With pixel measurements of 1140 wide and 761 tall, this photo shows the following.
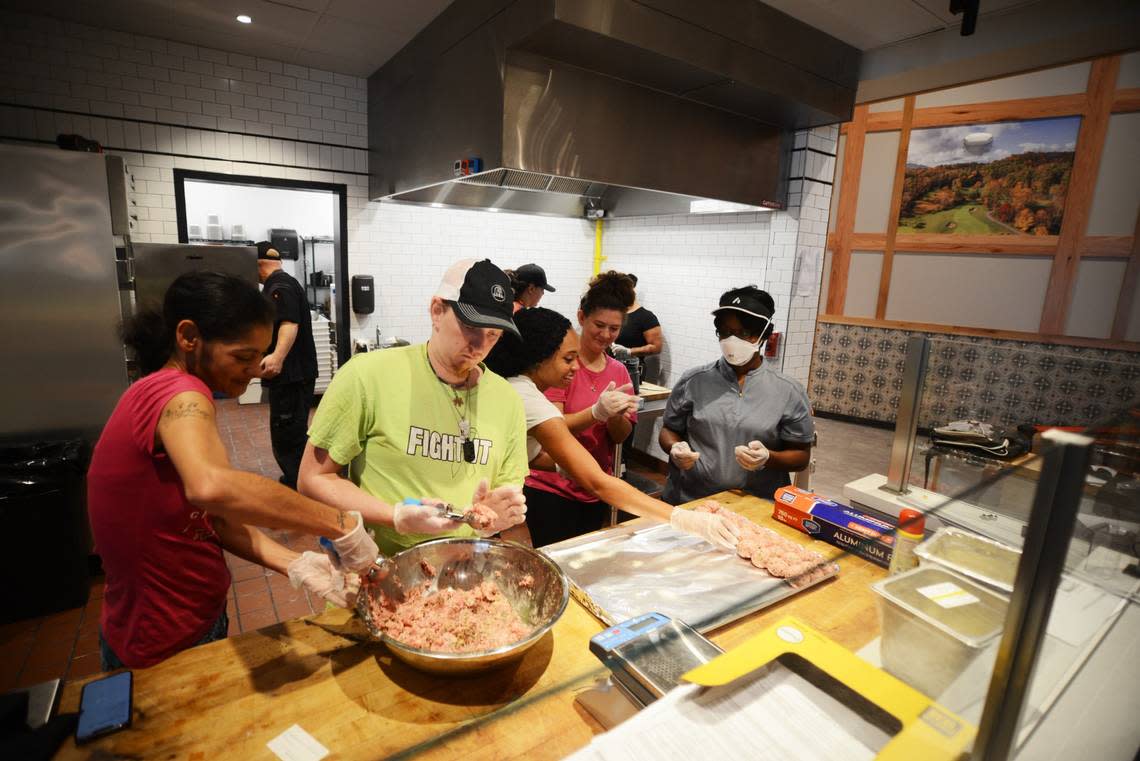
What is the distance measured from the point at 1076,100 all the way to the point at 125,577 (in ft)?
30.0

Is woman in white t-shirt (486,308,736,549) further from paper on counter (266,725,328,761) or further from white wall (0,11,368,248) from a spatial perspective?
white wall (0,11,368,248)

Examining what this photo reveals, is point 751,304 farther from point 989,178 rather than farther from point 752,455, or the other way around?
point 989,178

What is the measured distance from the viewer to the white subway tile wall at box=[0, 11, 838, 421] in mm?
4352

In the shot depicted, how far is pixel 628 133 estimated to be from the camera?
12.2ft

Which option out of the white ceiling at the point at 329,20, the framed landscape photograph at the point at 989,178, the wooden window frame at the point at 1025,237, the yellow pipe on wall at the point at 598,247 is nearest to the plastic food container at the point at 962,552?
the white ceiling at the point at 329,20

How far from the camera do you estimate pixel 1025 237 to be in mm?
6785

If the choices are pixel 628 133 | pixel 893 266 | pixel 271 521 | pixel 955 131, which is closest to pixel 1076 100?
pixel 955 131

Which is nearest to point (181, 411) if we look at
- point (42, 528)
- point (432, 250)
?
point (42, 528)

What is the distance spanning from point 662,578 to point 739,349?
1.28m

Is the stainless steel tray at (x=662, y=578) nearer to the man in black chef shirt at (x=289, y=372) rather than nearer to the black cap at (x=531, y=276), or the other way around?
the black cap at (x=531, y=276)

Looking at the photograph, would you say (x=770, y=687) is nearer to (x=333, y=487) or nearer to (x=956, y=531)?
(x=956, y=531)

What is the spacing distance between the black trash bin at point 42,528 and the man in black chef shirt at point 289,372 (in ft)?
4.19

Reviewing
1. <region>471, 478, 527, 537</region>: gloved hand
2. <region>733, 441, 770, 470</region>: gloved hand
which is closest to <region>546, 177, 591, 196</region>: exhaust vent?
<region>733, 441, 770, 470</region>: gloved hand

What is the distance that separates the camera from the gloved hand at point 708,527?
186 centimetres
